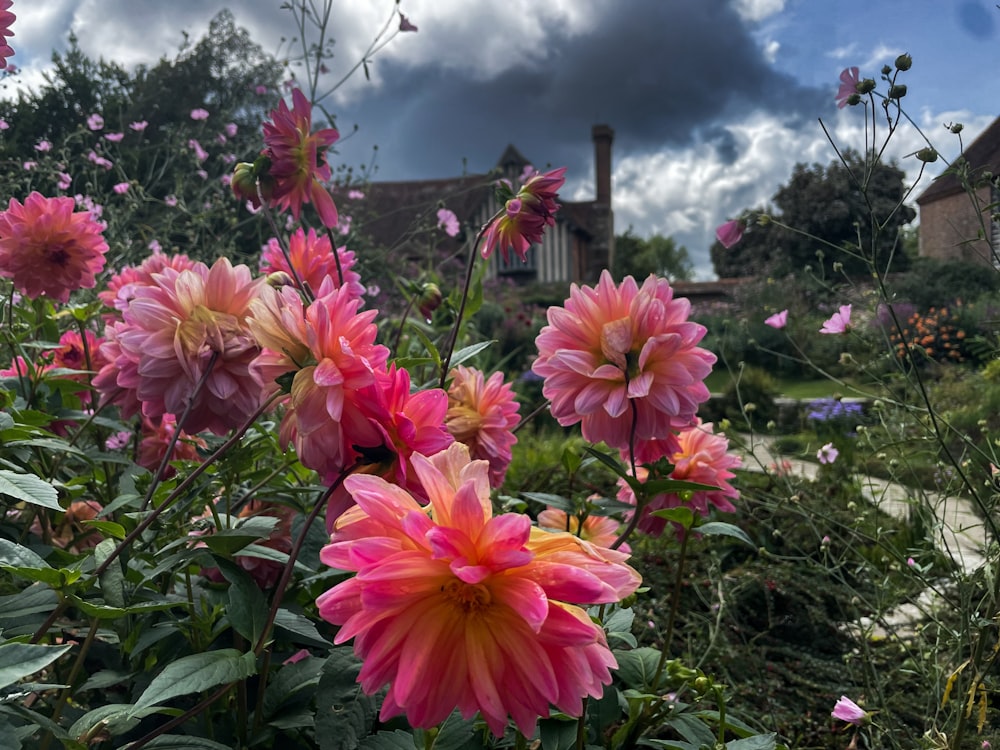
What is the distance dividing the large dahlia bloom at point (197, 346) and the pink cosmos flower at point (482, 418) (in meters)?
0.27

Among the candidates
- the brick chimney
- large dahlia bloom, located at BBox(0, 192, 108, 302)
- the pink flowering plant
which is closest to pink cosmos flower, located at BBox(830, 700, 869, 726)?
the pink flowering plant

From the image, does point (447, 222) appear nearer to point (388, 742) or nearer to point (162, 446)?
point (162, 446)

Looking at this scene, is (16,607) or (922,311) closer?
(16,607)

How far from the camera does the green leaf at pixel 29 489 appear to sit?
625 millimetres

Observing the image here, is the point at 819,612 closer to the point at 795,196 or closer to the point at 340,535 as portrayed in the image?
the point at 340,535

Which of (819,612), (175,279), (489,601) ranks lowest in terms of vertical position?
(819,612)

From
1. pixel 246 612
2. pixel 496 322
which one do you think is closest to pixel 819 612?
pixel 246 612

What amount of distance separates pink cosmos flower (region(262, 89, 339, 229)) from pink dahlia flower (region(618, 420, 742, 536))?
23.7 inches

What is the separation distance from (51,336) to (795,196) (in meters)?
23.0

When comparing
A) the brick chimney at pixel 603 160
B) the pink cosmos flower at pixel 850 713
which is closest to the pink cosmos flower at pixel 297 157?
the pink cosmos flower at pixel 850 713

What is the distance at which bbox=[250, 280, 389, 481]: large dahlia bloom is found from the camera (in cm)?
61

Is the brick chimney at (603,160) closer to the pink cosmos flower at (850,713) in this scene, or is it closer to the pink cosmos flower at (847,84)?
the pink cosmos flower at (847,84)

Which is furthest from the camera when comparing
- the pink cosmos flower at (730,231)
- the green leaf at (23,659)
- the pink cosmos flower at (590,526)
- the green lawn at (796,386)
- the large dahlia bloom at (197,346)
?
the green lawn at (796,386)

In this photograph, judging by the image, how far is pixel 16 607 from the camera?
0.73 m
